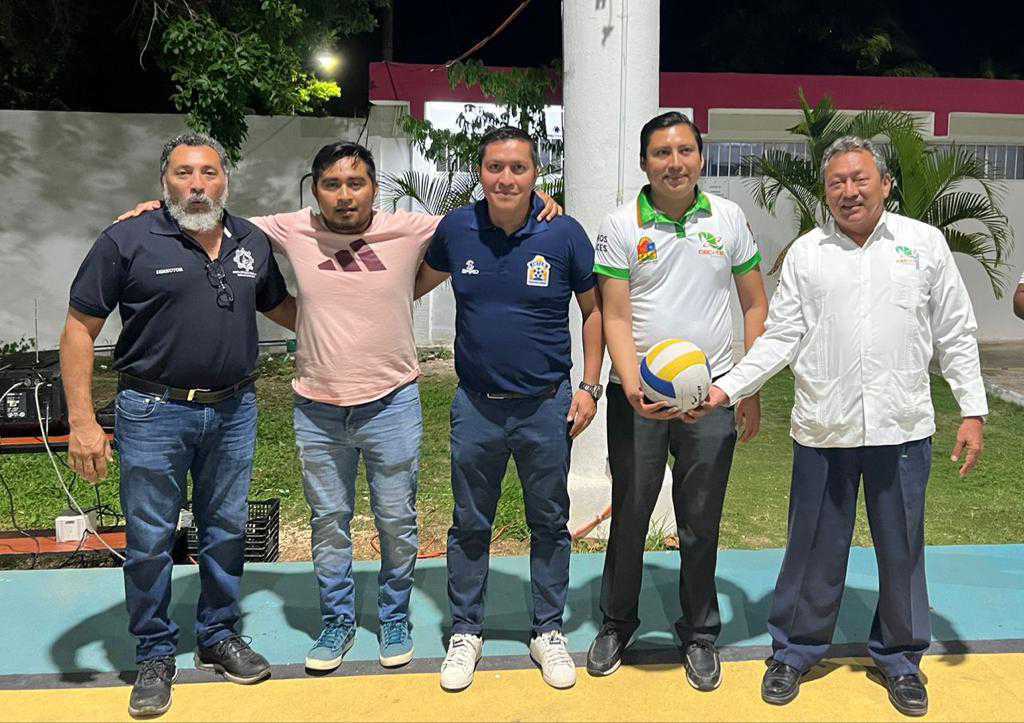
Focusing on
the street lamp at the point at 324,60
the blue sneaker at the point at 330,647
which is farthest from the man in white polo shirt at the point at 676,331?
the street lamp at the point at 324,60

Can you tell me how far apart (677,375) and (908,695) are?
144 centimetres

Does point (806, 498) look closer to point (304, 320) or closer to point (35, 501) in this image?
point (304, 320)

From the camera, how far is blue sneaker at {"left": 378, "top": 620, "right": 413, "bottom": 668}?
3659 millimetres

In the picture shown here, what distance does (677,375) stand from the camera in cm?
321

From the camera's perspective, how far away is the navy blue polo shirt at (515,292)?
11.2ft

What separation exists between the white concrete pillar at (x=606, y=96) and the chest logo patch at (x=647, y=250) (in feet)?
5.87

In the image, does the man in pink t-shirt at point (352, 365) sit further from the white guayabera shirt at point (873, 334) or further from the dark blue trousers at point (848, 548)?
the dark blue trousers at point (848, 548)

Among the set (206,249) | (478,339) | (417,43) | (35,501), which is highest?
(417,43)

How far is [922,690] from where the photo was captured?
339 cm

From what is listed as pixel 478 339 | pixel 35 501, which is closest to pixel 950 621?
pixel 478 339

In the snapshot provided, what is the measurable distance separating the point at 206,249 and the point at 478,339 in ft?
3.37

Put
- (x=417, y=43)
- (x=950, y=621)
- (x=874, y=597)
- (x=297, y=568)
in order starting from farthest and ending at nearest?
(x=417, y=43) < (x=297, y=568) < (x=874, y=597) < (x=950, y=621)

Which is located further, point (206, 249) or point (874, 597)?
point (874, 597)

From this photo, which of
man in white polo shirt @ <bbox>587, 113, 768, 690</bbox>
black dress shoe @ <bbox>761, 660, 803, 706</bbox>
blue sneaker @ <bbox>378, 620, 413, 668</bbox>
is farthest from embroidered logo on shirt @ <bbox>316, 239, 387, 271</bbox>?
black dress shoe @ <bbox>761, 660, 803, 706</bbox>
